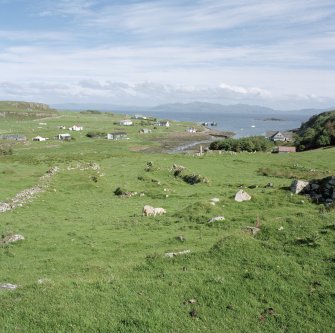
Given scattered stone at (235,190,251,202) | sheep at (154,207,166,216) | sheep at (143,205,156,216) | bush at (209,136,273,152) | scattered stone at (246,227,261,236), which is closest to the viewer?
scattered stone at (246,227,261,236)

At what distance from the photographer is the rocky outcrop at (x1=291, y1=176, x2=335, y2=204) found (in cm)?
3185

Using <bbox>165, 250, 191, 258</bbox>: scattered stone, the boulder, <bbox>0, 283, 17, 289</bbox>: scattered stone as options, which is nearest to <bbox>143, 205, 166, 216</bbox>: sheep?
the boulder

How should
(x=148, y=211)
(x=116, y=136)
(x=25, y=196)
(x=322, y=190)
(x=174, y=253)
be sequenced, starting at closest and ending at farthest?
(x=174, y=253) < (x=148, y=211) < (x=322, y=190) < (x=25, y=196) < (x=116, y=136)

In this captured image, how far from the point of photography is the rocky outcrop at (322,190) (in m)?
31.8

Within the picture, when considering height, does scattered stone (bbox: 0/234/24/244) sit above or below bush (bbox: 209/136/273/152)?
below

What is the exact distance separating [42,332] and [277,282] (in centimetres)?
904

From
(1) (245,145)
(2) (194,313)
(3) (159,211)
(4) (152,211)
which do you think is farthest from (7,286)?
(1) (245,145)

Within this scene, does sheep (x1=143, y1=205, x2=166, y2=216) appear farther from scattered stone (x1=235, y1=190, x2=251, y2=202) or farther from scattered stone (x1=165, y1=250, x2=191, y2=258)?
scattered stone (x1=165, y1=250, x2=191, y2=258)

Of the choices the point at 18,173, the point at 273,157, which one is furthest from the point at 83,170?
the point at 273,157

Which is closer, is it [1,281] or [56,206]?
[1,281]

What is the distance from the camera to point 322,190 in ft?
109

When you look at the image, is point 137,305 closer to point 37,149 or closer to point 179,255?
point 179,255

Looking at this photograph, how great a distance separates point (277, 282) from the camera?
1644 cm

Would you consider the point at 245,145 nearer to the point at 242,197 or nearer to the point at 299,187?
the point at 299,187
